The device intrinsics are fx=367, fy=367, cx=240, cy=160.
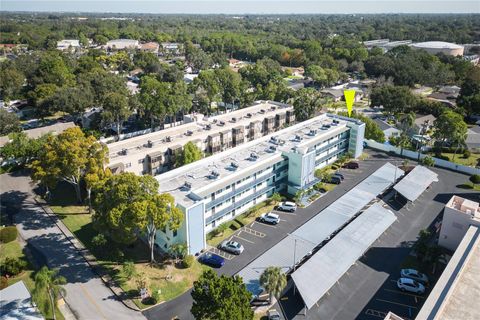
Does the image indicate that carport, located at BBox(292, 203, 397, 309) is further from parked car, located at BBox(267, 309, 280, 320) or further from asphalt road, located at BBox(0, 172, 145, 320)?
asphalt road, located at BBox(0, 172, 145, 320)

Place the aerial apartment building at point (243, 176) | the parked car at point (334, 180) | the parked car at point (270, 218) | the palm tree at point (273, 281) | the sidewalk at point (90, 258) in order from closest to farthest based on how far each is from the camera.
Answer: the palm tree at point (273, 281), the sidewalk at point (90, 258), the aerial apartment building at point (243, 176), the parked car at point (270, 218), the parked car at point (334, 180)

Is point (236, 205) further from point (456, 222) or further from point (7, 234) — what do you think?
point (7, 234)

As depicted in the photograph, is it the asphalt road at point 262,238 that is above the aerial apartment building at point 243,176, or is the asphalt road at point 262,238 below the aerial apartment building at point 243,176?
below

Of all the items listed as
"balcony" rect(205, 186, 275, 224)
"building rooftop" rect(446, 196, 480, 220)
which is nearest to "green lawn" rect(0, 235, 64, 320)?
"balcony" rect(205, 186, 275, 224)

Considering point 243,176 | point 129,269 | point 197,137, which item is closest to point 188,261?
point 129,269

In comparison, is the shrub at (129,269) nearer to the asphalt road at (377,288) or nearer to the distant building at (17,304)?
the distant building at (17,304)

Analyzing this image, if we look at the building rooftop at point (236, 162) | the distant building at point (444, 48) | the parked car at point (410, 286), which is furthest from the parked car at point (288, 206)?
the distant building at point (444, 48)

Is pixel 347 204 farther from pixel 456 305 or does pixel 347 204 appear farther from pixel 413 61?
pixel 413 61
